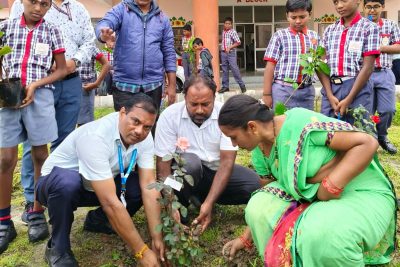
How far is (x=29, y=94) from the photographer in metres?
2.71

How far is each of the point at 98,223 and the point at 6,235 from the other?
0.58 metres

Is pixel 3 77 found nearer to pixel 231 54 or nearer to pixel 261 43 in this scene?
pixel 231 54

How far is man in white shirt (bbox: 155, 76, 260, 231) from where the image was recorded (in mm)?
2695

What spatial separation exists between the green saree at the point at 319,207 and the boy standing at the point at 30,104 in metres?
1.46

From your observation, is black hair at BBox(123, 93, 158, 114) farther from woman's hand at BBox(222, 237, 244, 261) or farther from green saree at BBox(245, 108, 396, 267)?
woman's hand at BBox(222, 237, 244, 261)

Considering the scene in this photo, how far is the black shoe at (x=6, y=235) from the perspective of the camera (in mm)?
2781

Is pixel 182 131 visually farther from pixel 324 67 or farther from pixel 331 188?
pixel 324 67

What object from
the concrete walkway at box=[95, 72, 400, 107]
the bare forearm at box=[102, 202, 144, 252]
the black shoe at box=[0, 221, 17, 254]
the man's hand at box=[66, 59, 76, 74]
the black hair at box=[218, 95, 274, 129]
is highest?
the man's hand at box=[66, 59, 76, 74]

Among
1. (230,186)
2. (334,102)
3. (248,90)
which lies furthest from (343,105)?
(248,90)

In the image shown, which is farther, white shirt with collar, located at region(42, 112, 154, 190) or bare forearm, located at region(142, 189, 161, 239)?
bare forearm, located at region(142, 189, 161, 239)

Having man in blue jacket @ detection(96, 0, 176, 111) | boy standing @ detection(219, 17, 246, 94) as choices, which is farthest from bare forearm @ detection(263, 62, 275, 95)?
boy standing @ detection(219, 17, 246, 94)

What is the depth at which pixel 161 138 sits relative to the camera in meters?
2.84

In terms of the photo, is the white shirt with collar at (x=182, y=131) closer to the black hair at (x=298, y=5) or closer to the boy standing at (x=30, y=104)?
the boy standing at (x=30, y=104)

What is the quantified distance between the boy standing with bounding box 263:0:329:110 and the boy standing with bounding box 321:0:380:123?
0.62ft
